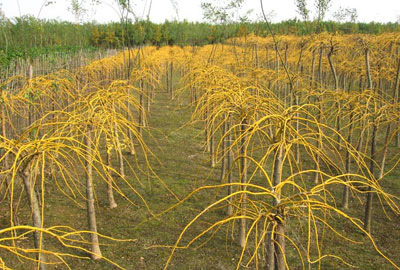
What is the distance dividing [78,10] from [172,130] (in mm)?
6778

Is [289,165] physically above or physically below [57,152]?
below

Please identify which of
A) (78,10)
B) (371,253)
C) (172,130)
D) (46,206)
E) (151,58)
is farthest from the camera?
(78,10)

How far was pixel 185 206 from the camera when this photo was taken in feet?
16.7

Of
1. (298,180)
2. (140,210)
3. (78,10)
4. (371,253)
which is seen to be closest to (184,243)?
(140,210)

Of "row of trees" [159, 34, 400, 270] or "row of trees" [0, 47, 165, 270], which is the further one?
"row of trees" [0, 47, 165, 270]

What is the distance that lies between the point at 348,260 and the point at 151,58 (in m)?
8.89

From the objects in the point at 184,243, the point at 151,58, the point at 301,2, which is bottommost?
the point at 184,243

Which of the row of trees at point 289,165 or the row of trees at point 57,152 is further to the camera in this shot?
the row of trees at point 57,152

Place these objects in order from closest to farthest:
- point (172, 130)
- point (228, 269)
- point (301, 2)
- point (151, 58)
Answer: point (228, 269)
point (301, 2)
point (172, 130)
point (151, 58)

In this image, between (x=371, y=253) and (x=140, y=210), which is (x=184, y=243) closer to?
(x=140, y=210)

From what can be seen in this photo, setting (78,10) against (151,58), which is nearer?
(151,58)

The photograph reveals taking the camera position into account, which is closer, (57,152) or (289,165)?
(57,152)

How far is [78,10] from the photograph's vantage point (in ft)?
39.9

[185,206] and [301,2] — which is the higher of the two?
[301,2]
